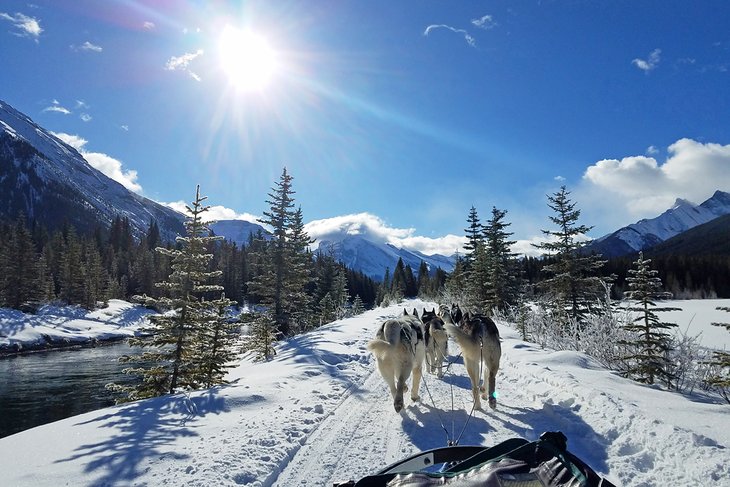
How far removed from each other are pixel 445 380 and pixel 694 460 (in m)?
6.08

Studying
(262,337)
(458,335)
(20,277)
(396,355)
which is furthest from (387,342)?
(20,277)

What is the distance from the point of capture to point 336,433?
228 inches

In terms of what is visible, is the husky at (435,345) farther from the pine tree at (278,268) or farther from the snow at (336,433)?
the pine tree at (278,268)

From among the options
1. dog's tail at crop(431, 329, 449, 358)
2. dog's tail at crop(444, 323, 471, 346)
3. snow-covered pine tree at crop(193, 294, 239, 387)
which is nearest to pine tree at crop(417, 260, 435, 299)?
snow-covered pine tree at crop(193, 294, 239, 387)

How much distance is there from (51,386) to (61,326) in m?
29.1

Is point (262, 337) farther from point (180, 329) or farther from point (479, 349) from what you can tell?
point (479, 349)

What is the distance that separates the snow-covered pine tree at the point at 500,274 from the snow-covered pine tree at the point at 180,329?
18223 mm

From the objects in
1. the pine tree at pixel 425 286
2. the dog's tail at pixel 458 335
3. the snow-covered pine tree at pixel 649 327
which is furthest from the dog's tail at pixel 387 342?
the pine tree at pixel 425 286

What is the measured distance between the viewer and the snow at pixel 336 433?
4234mm

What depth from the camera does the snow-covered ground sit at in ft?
126

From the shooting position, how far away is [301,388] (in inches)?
336

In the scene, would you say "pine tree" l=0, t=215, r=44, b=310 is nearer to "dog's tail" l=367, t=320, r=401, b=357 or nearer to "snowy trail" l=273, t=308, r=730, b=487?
"dog's tail" l=367, t=320, r=401, b=357

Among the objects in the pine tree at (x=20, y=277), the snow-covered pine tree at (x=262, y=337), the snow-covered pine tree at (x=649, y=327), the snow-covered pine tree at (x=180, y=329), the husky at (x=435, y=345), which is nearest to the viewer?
the snow-covered pine tree at (x=649, y=327)

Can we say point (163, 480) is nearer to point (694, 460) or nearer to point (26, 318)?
point (694, 460)
